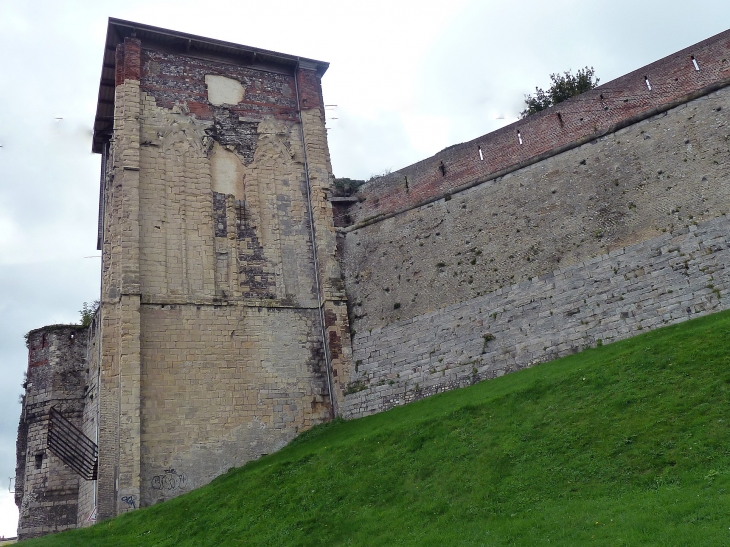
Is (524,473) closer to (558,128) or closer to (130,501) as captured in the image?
(130,501)

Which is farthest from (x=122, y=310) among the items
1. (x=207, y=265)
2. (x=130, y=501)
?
(x=130, y=501)

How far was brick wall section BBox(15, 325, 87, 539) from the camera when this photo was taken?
18484mm

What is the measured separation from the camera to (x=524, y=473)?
10258 millimetres

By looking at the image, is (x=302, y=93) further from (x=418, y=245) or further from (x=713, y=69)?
(x=713, y=69)

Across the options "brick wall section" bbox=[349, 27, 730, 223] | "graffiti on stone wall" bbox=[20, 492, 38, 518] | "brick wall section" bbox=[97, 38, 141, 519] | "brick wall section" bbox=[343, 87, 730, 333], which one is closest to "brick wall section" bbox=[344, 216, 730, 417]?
"brick wall section" bbox=[343, 87, 730, 333]

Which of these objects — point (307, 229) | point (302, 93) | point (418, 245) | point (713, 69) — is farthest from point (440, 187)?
point (713, 69)

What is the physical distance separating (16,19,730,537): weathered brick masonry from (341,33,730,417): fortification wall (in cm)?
5

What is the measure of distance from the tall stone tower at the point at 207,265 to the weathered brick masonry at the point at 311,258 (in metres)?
0.05

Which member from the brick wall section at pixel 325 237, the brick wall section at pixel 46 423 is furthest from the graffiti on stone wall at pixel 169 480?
the brick wall section at pixel 46 423

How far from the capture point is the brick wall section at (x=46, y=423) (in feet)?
60.6

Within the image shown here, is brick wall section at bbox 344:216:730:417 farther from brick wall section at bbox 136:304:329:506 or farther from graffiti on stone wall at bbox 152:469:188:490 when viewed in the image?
graffiti on stone wall at bbox 152:469:188:490

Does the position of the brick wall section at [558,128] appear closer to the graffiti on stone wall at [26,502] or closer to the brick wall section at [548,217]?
the brick wall section at [548,217]

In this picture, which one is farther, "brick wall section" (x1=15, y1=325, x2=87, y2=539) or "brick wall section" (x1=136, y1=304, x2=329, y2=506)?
"brick wall section" (x1=15, y1=325, x2=87, y2=539)

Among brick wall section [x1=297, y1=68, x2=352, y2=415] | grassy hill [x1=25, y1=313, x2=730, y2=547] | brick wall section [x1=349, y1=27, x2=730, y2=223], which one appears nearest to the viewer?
grassy hill [x1=25, y1=313, x2=730, y2=547]
